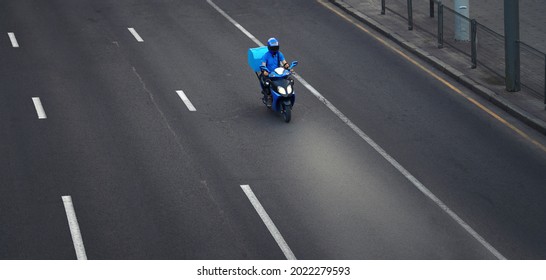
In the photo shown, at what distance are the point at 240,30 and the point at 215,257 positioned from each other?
1529 cm

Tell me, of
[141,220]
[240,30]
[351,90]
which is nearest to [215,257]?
[141,220]

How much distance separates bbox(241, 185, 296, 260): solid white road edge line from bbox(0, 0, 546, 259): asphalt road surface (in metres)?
0.04

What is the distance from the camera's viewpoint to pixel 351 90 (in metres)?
26.8

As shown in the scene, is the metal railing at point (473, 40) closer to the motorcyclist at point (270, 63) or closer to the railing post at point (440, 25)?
the railing post at point (440, 25)

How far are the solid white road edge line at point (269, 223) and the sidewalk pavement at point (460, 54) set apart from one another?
7371mm

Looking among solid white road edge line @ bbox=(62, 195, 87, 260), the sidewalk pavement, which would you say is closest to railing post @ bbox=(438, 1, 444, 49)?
the sidewalk pavement

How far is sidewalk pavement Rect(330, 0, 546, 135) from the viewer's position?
2530cm

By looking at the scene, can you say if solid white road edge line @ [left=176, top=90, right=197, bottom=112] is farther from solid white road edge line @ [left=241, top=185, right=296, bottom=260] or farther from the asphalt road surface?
solid white road edge line @ [left=241, top=185, right=296, bottom=260]

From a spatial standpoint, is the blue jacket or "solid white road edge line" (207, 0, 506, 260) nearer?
"solid white road edge line" (207, 0, 506, 260)

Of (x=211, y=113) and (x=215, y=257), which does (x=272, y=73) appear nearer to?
(x=211, y=113)

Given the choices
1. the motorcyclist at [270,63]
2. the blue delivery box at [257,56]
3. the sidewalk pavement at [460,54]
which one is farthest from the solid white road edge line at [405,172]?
the sidewalk pavement at [460,54]

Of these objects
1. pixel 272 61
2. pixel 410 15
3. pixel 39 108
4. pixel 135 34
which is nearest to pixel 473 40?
pixel 410 15

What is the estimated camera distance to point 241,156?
2253 centimetres

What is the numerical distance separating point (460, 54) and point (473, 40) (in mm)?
1417
